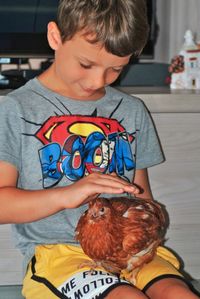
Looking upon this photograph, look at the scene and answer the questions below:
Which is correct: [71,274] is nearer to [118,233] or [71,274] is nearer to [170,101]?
[118,233]

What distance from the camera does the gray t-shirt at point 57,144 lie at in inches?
43.9

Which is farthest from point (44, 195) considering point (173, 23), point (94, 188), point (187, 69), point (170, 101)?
point (173, 23)

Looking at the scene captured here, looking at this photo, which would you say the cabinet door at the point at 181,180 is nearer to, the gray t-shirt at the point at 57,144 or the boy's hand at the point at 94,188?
the gray t-shirt at the point at 57,144

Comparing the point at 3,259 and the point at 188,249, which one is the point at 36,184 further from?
the point at 188,249

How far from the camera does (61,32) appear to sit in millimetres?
1101

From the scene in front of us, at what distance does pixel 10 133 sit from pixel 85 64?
173 millimetres

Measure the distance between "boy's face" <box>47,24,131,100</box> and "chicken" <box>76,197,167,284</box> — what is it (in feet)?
0.68

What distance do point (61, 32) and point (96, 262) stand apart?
1.27 ft

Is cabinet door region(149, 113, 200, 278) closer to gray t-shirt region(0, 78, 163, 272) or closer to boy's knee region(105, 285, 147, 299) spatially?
gray t-shirt region(0, 78, 163, 272)

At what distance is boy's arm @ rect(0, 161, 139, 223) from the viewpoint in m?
0.97

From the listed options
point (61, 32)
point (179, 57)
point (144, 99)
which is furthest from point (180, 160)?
point (61, 32)

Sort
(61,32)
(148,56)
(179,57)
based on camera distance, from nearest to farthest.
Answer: (61,32), (179,57), (148,56)

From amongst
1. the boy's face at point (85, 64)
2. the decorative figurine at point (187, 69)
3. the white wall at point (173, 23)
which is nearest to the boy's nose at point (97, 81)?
the boy's face at point (85, 64)

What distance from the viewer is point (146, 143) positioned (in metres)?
1.25
